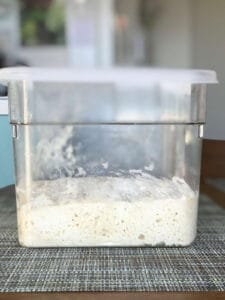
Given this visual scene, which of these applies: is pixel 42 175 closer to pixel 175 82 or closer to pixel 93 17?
pixel 175 82

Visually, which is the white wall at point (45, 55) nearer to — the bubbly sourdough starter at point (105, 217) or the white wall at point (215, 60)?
the white wall at point (215, 60)

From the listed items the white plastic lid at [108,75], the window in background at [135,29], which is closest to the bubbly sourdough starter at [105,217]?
the white plastic lid at [108,75]

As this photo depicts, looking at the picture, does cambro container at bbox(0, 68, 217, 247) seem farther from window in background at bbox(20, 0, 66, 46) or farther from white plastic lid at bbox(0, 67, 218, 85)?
window in background at bbox(20, 0, 66, 46)

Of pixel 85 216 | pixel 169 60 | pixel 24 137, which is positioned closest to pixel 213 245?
pixel 85 216

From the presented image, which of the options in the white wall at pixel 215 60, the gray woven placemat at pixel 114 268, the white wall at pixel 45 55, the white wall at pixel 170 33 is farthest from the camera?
the white wall at pixel 45 55

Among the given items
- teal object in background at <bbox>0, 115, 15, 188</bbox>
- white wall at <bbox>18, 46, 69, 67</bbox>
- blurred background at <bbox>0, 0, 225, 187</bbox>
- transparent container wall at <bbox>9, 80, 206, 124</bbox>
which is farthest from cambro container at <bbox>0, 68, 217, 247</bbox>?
white wall at <bbox>18, 46, 69, 67</bbox>

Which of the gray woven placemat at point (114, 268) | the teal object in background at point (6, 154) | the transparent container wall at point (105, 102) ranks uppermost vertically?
the transparent container wall at point (105, 102)
